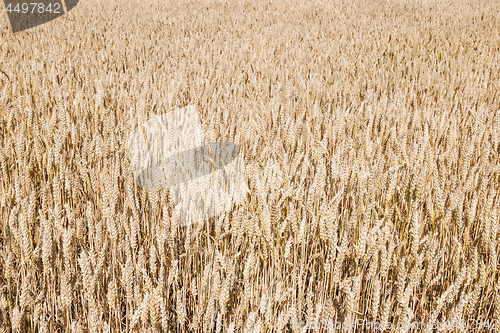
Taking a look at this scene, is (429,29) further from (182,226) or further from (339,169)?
(182,226)

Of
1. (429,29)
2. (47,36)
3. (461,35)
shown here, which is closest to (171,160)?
(47,36)

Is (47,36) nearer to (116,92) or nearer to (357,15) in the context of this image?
(116,92)

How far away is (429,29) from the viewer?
4.95 meters

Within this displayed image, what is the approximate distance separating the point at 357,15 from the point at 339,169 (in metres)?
5.30

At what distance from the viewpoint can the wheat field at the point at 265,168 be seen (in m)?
0.83

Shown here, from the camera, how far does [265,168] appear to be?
1024mm

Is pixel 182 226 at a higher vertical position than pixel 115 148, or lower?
lower

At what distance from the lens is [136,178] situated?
1298 millimetres

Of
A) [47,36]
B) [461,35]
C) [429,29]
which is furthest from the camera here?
[429,29]

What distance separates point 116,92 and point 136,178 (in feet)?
3.84

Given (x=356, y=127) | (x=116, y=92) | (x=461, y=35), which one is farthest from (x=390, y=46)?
(x=116, y=92)

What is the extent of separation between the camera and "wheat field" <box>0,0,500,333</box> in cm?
83

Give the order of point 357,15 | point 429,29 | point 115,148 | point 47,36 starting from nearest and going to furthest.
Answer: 1. point 115,148
2. point 47,36
3. point 429,29
4. point 357,15

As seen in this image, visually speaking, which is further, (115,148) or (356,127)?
(356,127)
